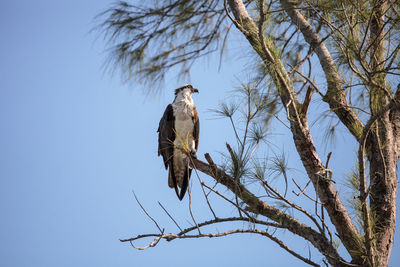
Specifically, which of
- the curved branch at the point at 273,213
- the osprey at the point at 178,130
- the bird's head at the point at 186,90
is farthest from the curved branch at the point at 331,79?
the bird's head at the point at 186,90

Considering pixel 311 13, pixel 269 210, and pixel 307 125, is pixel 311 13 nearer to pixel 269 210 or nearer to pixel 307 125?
pixel 307 125

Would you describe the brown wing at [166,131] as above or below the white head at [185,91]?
below

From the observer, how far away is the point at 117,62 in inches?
140

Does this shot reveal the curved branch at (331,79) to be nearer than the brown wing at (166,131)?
Yes

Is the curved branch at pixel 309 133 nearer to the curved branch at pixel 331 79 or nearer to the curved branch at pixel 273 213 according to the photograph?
the curved branch at pixel 331 79

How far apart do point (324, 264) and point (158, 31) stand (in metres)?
2.30

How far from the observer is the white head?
13.2 feet

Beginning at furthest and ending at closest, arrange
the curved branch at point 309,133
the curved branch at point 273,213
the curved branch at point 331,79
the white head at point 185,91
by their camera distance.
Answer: the white head at point 185,91 → the curved branch at point 331,79 → the curved branch at point 273,213 → the curved branch at point 309,133

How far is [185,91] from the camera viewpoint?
4043 mm

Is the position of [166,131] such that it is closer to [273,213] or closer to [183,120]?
[183,120]

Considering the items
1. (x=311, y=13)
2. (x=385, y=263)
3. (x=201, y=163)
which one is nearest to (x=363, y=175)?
(x=385, y=263)

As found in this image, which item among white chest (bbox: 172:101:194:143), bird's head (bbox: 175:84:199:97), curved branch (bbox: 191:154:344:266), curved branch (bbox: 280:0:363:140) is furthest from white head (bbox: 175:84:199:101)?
curved branch (bbox: 191:154:344:266)

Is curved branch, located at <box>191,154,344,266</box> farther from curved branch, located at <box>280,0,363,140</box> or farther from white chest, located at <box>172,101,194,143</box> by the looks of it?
white chest, located at <box>172,101,194,143</box>

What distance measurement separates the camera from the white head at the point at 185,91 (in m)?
4.01
